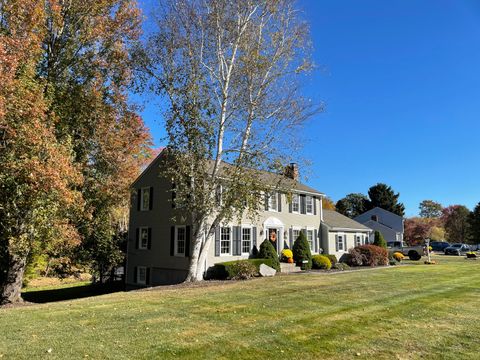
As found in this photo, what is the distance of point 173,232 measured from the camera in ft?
70.3

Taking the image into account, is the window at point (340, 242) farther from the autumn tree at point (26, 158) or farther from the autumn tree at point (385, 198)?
the autumn tree at point (385, 198)

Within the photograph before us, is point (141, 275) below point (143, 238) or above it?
below

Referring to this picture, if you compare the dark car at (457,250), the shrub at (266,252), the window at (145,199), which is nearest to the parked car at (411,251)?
the dark car at (457,250)

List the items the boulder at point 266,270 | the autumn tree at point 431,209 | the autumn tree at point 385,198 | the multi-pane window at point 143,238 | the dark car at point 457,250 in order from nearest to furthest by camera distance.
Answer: the boulder at point 266,270, the multi-pane window at point 143,238, the dark car at point 457,250, the autumn tree at point 385,198, the autumn tree at point 431,209

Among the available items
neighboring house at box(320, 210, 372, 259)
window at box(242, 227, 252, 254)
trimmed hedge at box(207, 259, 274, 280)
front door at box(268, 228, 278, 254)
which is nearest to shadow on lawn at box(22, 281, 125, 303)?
trimmed hedge at box(207, 259, 274, 280)

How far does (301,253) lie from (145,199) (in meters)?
10.2

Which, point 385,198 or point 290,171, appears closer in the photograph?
point 290,171

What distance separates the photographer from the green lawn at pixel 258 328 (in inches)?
238

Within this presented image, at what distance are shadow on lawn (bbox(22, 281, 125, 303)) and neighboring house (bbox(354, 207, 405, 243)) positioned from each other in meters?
40.5

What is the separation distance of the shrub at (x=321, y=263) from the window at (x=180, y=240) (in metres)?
8.62

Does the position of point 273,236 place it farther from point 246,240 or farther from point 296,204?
point 296,204

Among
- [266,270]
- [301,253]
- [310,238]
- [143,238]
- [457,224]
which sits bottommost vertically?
[266,270]

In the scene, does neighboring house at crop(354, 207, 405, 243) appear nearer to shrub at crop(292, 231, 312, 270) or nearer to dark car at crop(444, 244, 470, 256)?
dark car at crop(444, 244, 470, 256)

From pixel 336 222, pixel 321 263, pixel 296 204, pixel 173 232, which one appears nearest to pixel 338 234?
pixel 336 222
